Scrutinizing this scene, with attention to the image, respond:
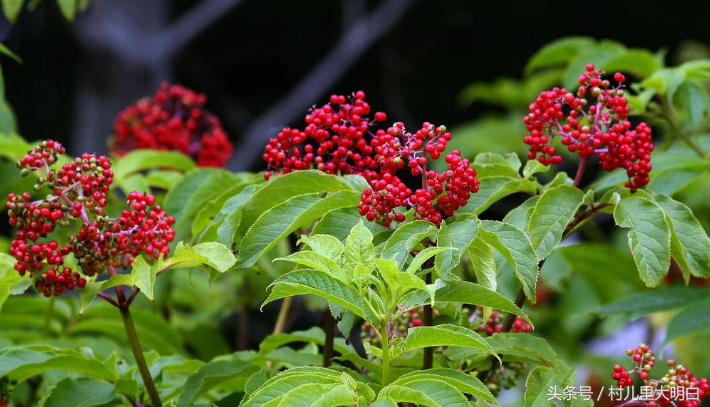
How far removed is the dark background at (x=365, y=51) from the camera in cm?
888

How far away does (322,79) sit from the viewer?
7.45 m

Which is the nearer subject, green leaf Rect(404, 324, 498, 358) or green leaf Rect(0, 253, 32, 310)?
green leaf Rect(404, 324, 498, 358)

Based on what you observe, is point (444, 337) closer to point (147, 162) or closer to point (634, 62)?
point (147, 162)

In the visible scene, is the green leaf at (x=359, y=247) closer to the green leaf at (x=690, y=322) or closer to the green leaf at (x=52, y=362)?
the green leaf at (x=52, y=362)

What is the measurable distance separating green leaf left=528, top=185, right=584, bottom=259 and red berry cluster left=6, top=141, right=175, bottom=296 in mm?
808

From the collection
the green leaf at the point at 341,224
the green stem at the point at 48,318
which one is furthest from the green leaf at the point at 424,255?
the green stem at the point at 48,318

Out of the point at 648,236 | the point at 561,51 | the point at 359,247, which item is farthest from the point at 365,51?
the point at 359,247

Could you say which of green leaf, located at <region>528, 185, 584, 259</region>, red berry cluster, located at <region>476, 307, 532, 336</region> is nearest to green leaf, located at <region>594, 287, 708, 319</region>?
red berry cluster, located at <region>476, 307, 532, 336</region>

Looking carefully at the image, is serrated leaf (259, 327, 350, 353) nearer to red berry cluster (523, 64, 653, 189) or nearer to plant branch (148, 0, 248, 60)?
red berry cluster (523, 64, 653, 189)

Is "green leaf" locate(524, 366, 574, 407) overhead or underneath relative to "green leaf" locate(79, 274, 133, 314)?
underneath

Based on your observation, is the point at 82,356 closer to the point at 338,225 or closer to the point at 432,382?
the point at 338,225

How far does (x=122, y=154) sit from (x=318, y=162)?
6.78 ft

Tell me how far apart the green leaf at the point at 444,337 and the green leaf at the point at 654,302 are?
1094 mm

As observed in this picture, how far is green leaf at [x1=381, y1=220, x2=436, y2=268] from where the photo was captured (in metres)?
1.73
